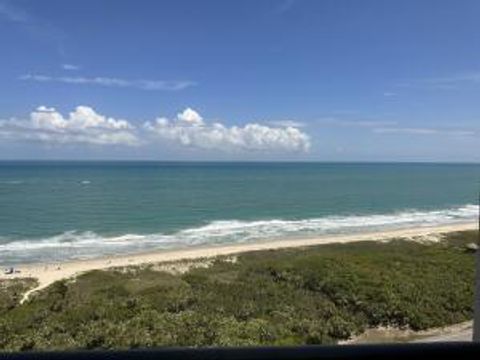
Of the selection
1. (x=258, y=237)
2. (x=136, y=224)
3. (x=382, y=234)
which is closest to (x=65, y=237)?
(x=136, y=224)

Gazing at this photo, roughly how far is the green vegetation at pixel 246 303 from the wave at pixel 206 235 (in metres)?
11.1

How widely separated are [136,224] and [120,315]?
3693cm

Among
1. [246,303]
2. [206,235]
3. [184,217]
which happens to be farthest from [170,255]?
[184,217]

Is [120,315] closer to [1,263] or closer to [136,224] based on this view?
[1,263]

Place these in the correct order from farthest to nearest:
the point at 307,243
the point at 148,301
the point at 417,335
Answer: the point at 307,243, the point at 148,301, the point at 417,335

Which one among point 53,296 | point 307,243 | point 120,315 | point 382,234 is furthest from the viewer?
point 382,234

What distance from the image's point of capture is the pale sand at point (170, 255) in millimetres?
32156

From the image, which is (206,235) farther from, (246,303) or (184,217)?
(246,303)

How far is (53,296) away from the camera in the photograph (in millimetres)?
25422

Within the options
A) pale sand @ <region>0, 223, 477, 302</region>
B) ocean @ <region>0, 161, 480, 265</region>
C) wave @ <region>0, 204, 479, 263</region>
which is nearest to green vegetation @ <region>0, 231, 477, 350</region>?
pale sand @ <region>0, 223, 477, 302</region>

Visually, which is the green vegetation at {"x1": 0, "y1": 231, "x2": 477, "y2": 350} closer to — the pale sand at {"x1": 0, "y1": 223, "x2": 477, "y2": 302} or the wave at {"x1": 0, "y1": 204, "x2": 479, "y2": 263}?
the pale sand at {"x1": 0, "y1": 223, "x2": 477, "y2": 302}

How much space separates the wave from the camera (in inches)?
1633

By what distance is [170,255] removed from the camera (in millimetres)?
37938

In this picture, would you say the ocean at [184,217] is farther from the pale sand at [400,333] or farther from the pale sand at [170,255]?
the pale sand at [400,333]
